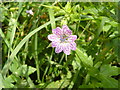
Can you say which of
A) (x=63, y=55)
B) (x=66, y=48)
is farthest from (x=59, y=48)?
(x=63, y=55)

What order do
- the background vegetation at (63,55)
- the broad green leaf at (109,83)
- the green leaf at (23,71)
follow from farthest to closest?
the green leaf at (23,71) < the background vegetation at (63,55) < the broad green leaf at (109,83)

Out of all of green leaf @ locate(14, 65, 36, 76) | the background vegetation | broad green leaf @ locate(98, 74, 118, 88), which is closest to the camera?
broad green leaf @ locate(98, 74, 118, 88)

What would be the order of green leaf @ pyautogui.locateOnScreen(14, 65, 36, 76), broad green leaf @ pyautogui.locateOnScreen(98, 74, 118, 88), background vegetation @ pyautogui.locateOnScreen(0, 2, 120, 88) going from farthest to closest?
green leaf @ pyautogui.locateOnScreen(14, 65, 36, 76), background vegetation @ pyautogui.locateOnScreen(0, 2, 120, 88), broad green leaf @ pyautogui.locateOnScreen(98, 74, 118, 88)

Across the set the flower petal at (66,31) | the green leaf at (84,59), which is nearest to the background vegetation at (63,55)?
the green leaf at (84,59)

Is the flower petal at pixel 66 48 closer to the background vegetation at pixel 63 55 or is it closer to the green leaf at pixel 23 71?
the background vegetation at pixel 63 55

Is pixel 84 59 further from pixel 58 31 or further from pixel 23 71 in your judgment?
pixel 23 71

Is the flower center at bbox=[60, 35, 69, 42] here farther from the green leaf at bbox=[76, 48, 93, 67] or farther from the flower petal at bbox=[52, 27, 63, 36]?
the green leaf at bbox=[76, 48, 93, 67]

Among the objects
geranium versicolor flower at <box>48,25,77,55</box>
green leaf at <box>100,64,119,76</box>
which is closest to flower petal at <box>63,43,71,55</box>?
geranium versicolor flower at <box>48,25,77,55</box>
